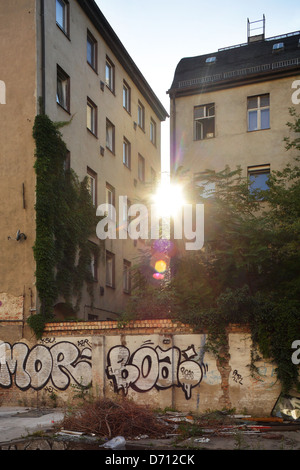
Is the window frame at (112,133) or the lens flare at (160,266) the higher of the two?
the window frame at (112,133)

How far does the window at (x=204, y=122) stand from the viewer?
21.1 m

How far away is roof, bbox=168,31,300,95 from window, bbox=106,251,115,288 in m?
7.53

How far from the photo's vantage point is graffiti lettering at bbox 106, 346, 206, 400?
14.1 metres

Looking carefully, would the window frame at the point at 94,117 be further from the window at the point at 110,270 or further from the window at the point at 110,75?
the window at the point at 110,270

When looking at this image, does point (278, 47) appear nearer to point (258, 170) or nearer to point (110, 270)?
point (258, 170)

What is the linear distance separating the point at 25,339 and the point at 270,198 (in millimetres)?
8909

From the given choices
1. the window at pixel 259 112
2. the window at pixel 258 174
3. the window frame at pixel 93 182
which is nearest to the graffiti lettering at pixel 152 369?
the window frame at pixel 93 182

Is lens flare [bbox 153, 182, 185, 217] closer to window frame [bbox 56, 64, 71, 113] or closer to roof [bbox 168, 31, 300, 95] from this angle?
window frame [bbox 56, 64, 71, 113]

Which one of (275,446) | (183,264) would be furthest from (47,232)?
(275,446)

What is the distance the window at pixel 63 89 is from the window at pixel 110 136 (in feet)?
13.6

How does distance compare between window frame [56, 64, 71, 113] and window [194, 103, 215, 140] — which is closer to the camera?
window frame [56, 64, 71, 113]

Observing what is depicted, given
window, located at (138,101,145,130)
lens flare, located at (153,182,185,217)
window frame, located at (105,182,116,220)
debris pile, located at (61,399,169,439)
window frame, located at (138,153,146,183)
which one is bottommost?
debris pile, located at (61,399,169,439)

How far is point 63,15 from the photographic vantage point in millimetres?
20047

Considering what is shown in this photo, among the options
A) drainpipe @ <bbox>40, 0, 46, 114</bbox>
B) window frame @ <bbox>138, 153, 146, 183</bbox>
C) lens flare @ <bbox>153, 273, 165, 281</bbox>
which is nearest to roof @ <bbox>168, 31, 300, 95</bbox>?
drainpipe @ <bbox>40, 0, 46, 114</bbox>
